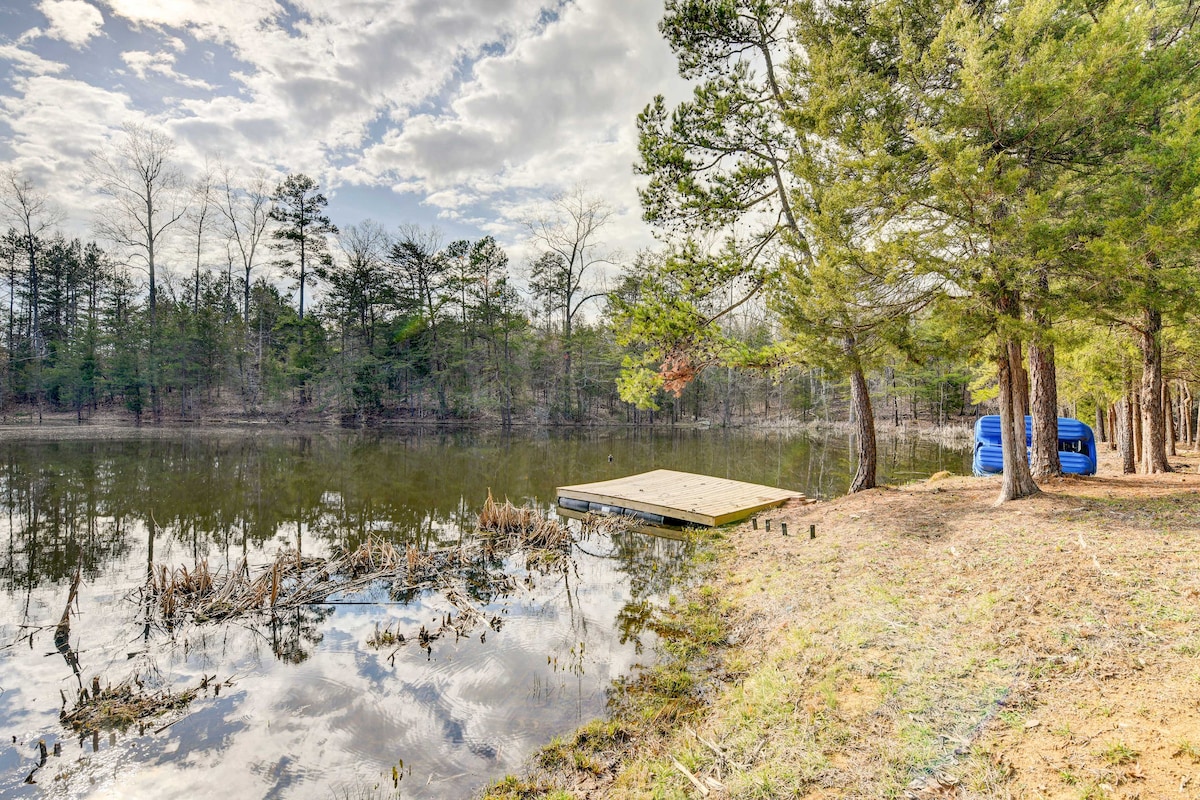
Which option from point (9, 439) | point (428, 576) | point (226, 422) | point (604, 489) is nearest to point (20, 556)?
point (428, 576)

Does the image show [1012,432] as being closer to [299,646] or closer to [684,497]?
[684,497]

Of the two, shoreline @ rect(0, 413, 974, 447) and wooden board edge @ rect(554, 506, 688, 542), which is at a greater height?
shoreline @ rect(0, 413, 974, 447)

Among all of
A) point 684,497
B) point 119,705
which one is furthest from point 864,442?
point 119,705

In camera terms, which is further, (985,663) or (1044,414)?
(1044,414)

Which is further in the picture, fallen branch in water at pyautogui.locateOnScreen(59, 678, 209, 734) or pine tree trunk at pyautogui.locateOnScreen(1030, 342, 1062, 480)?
pine tree trunk at pyautogui.locateOnScreen(1030, 342, 1062, 480)

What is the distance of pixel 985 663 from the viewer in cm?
368

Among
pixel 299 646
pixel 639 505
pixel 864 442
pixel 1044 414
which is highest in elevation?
pixel 1044 414

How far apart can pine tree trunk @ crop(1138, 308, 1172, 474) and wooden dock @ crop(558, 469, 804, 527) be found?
22.8 ft

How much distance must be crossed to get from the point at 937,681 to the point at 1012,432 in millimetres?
6112

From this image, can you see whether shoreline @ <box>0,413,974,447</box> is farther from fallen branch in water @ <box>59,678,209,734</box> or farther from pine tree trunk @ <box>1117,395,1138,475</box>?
fallen branch in water @ <box>59,678,209,734</box>

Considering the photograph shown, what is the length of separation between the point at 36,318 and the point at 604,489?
46.6 meters

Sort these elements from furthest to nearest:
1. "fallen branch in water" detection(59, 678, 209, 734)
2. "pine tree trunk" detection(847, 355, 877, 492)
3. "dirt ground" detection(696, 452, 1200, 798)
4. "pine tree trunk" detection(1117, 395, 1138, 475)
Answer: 1. "pine tree trunk" detection(1117, 395, 1138, 475)
2. "pine tree trunk" detection(847, 355, 877, 492)
3. "fallen branch in water" detection(59, 678, 209, 734)
4. "dirt ground" detection(696, 452, 1200, 798)

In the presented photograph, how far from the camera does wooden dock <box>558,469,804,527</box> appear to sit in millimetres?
10594

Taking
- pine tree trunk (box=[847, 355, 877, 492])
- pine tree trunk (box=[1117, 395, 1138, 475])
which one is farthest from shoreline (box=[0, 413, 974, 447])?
pine tree trunk (box=[847, 355, 877, 492])
